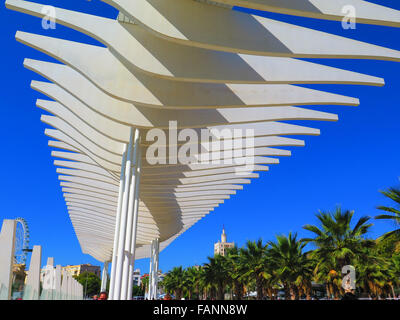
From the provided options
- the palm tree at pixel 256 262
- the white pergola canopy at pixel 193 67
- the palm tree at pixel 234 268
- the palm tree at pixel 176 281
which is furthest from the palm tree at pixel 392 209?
the palm tree at pixel 176 281

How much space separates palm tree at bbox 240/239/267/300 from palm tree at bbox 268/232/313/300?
146 inches

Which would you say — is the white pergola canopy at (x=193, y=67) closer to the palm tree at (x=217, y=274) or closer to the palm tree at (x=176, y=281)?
the palm tree at (x=217, y=274)

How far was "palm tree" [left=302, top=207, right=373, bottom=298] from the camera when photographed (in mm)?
17719

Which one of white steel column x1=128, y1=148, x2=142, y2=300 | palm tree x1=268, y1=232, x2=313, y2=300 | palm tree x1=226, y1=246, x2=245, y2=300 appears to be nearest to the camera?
white steel column x1=128, y1=148, x2=142, y2=300

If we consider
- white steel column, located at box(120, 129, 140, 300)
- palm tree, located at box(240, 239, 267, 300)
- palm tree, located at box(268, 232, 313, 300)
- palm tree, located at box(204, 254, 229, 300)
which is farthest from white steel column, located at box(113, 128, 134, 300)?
palm tree, located at box(204, 254, 229, 300)

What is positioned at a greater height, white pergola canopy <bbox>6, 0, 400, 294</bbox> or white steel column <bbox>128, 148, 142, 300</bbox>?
white pergola canopy <bbox>6, 0, 400, 294</bbox>

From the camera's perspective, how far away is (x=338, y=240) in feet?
60.1

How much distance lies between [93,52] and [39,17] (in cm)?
199

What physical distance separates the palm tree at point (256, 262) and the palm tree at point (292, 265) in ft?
12.2

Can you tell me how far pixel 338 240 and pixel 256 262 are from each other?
13466 millimetres

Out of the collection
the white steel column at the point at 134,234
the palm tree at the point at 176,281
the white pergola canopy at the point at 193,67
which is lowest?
the palm tree at the point at 176,281

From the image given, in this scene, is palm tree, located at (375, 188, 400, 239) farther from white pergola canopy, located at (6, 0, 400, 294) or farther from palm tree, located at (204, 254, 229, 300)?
palm tree, located at (204, 254, 229, 300)

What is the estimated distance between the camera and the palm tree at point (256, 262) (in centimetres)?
3016

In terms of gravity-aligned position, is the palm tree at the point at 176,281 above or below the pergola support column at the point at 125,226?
below
